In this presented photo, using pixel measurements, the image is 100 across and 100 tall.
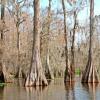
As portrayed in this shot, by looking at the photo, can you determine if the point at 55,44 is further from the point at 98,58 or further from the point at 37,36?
the point at 37,36

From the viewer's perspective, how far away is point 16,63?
4341cm

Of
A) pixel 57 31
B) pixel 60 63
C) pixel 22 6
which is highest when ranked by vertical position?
pixel 22 6

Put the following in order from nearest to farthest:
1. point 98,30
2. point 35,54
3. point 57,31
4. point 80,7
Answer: point 35,54 → point 80,7 → point 57,31 → point 98,30

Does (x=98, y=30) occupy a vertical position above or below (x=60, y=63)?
above

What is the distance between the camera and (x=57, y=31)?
132 ft

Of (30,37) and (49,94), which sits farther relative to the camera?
(30,37)

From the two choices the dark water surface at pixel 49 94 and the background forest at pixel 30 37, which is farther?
the background forest at pixel 30 37

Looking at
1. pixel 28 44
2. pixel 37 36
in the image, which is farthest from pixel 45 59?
pixel 37 36

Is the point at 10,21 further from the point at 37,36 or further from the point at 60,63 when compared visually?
the point at 37,36

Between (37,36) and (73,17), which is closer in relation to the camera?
(37,36)

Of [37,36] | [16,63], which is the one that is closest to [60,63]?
[16,63]

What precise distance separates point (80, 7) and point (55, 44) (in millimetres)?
11427

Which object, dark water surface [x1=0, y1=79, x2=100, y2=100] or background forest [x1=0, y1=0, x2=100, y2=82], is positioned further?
background forest [x1=0, y1=0, x2=100, y2=82]

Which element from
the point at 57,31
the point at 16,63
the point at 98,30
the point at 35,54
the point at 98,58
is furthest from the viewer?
the point at 98,30
